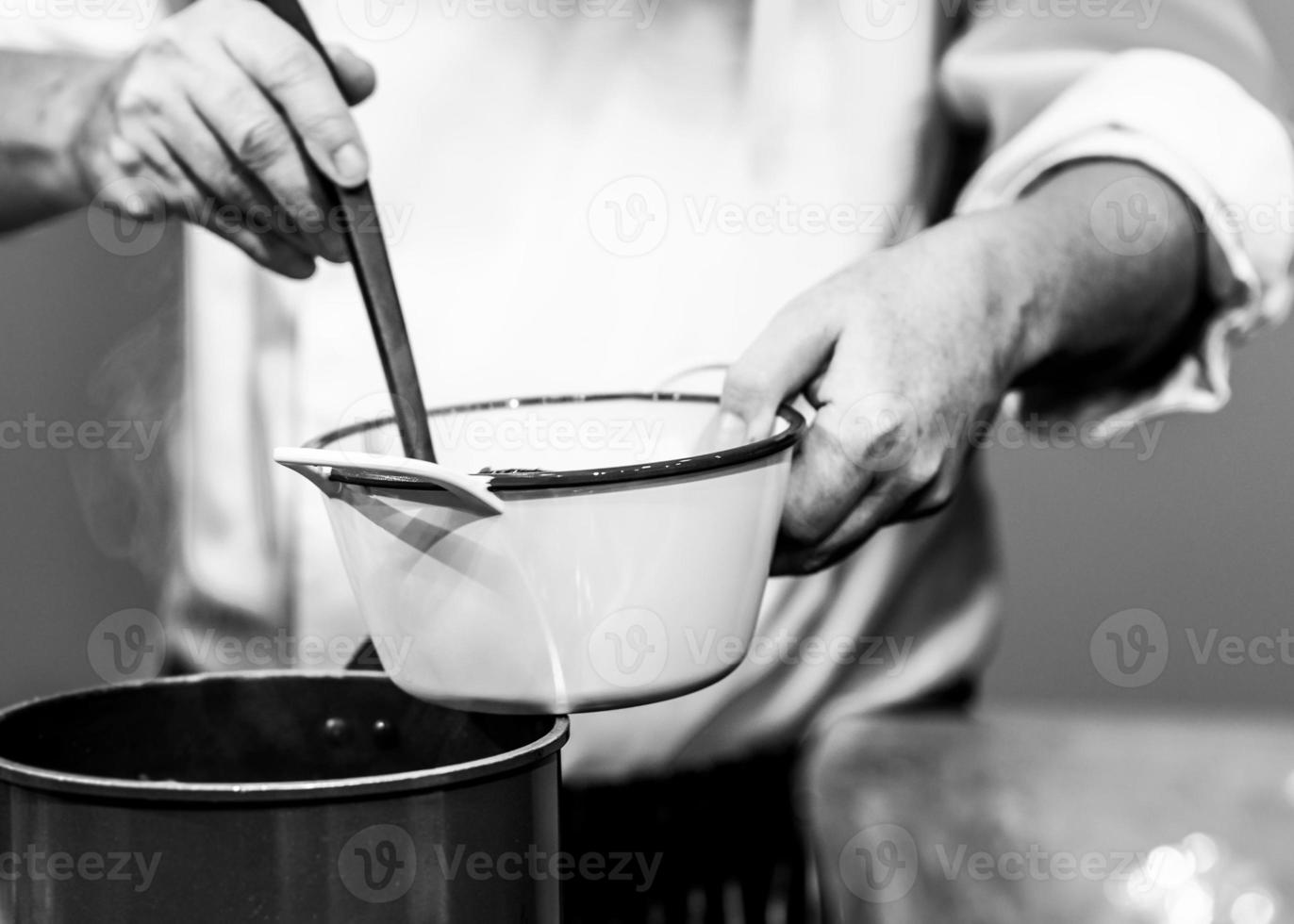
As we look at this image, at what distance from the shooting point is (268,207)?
72cm

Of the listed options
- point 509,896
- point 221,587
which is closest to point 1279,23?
point 221,587

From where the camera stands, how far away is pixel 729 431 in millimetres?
595

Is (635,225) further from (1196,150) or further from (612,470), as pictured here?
(612,470)

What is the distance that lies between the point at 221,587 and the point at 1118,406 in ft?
1.93

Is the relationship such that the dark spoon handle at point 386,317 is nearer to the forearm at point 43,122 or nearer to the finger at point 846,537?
the finger at point 846,537

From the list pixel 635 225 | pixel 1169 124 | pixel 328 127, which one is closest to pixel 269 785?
pixel 328 127

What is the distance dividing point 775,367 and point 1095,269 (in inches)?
11.8

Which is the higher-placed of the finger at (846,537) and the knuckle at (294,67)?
the knuckle at (294,67)

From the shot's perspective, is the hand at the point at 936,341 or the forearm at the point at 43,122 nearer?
the hand at the point at 936,341

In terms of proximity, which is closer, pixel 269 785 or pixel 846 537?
pixel 269 785

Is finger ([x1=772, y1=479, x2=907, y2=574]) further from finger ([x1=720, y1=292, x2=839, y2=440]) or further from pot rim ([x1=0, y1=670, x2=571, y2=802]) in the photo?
pot rim ([x1=0, y1=670, x2=571, y2=802])

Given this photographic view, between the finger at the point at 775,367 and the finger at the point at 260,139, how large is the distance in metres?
0.21

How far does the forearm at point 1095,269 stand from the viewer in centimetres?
77

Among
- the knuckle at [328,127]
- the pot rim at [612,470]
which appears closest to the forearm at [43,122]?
the knuckle at [328,127]
